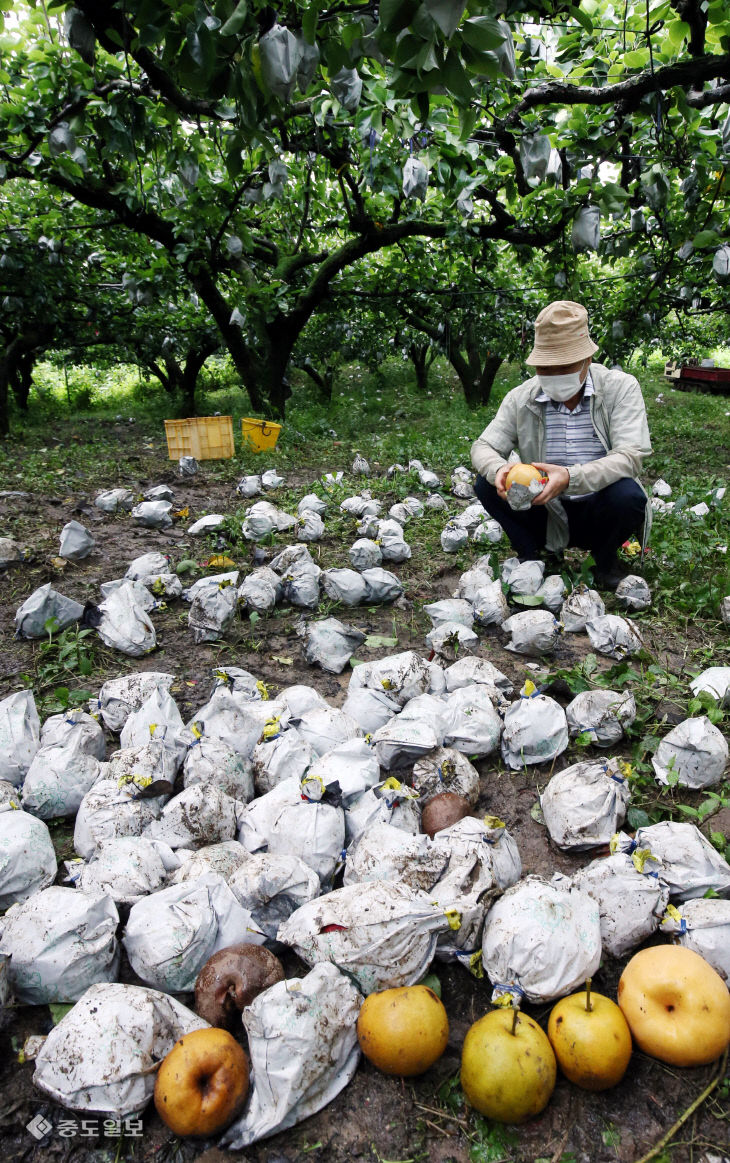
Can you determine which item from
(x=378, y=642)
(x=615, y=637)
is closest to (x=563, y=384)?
(x=615, y=637)

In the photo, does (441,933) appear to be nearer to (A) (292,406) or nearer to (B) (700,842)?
(B) (700,842)

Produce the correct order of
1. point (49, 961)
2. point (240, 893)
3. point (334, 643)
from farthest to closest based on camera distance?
1. point (334, 643)
2. point (240, 893)
3. point (49, 961)

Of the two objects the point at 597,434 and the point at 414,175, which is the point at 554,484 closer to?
the point at 597,434

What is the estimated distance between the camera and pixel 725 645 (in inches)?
116

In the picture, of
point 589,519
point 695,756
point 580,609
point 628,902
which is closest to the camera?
point 628,902

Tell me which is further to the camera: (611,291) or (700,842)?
(611,291)

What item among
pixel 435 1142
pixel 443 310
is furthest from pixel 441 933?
pixel 443 310

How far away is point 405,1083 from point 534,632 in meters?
1.89

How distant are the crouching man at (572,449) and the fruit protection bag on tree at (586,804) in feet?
5.66

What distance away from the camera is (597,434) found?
3.54m

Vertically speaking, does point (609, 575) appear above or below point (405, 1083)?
above

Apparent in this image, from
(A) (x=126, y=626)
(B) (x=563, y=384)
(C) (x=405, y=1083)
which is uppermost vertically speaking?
(B) (x=563, y=384)

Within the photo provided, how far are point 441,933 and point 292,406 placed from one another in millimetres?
12205

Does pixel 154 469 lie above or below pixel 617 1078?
above
